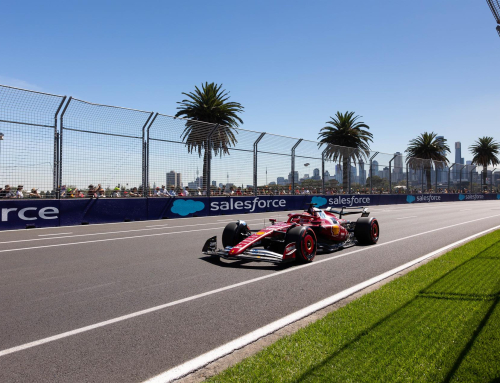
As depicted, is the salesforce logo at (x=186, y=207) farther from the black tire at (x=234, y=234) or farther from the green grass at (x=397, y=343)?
the green grass at (x=397, y=343)

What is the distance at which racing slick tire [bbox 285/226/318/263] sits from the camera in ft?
22.4

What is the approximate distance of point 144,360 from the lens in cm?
315

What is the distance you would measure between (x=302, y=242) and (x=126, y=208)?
10.0 meters

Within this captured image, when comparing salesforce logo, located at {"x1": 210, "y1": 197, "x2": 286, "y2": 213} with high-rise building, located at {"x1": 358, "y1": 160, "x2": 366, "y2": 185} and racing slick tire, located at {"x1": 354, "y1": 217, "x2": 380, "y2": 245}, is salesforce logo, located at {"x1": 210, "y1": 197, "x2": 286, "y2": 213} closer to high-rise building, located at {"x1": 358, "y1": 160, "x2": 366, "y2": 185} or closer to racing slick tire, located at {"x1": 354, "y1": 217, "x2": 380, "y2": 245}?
high-rise building, located at {"x1": 358, "y1": 160, "x2": 366, "y2": 185}

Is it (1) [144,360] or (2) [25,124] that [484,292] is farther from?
(2) [25,124]

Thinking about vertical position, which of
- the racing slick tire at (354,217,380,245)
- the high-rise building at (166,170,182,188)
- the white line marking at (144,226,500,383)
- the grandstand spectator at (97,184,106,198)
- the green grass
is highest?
the high-rise building at (166,170,182,188)

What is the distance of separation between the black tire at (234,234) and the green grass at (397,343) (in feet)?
11.0

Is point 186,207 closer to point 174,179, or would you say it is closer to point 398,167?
point 174,179

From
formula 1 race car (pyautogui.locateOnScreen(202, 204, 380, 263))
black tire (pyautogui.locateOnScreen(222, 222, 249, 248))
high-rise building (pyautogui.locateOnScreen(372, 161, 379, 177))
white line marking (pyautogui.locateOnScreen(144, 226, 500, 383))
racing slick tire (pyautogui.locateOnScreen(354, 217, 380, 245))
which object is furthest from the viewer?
high-rise building (pyautogui.locateOnScreen(372, 161, 379, 177))

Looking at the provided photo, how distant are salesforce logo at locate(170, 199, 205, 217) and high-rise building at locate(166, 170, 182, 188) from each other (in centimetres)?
74

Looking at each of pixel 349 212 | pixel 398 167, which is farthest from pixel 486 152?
pixel 349 212

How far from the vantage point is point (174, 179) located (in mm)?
16703

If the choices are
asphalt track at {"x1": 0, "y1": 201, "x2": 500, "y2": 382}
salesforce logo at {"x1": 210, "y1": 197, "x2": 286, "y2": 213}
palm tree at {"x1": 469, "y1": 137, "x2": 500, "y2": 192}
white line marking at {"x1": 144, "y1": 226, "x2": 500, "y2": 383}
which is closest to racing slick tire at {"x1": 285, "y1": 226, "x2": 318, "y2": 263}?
asphalt track at {"x1": 0, "y1": 201, "x2": 500, "y2": 382}

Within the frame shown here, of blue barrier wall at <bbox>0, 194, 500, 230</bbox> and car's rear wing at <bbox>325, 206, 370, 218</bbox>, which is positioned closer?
car's rear wing at <bbox>325, 206, 370, 218</bbox>
